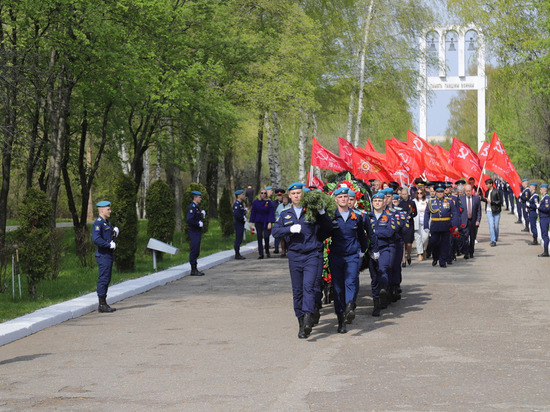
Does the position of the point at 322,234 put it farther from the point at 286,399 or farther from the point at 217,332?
the point at 286,399

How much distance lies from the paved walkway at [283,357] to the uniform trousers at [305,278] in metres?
0.41

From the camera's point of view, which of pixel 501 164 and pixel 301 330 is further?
pixel 501 164

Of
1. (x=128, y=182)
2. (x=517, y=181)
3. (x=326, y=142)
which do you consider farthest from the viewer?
(x=326, y=142)

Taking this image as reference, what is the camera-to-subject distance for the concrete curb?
1079cm

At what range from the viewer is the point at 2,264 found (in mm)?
15633

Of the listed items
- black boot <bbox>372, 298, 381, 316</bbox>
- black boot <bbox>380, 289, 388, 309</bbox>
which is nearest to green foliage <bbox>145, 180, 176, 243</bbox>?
black boot <bbox>380, 289, 388, 309</bbox>

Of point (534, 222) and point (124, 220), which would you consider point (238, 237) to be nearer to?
point (124, 220)

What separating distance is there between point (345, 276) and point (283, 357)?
213cm

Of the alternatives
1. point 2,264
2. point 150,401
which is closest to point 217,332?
point 150,401

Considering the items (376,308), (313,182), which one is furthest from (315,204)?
(313,182)

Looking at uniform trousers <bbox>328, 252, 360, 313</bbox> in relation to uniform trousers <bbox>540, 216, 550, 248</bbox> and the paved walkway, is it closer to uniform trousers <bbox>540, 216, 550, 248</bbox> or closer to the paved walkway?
the paved walkway

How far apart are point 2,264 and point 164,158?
50.0 ft

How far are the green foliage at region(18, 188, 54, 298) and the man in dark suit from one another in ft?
34.2

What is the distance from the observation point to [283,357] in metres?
8.82
